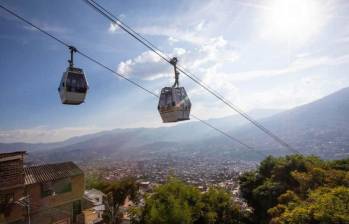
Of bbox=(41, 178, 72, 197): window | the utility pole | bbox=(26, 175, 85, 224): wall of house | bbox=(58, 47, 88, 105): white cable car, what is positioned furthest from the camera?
bbox=(41, 178, 72, 197): window

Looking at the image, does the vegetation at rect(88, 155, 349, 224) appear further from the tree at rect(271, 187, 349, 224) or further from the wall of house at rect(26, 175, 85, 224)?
the wall of house at rect(26, 175, 85, 224)

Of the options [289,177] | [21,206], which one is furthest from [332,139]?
[21,206]

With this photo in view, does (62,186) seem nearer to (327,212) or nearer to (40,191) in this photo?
(40,191)

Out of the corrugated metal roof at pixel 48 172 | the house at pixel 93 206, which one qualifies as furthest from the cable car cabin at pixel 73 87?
the house at pixel 93 206

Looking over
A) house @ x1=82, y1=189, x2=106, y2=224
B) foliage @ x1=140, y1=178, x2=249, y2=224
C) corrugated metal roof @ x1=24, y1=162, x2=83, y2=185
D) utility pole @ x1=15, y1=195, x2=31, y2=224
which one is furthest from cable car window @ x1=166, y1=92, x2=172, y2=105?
house @ x1=82, y1=189, x2=106, y2=224

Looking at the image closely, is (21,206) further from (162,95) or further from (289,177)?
(289,177)

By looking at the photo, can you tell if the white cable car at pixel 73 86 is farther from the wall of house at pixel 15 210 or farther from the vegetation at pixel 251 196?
the wall of house at pixel 15 210
